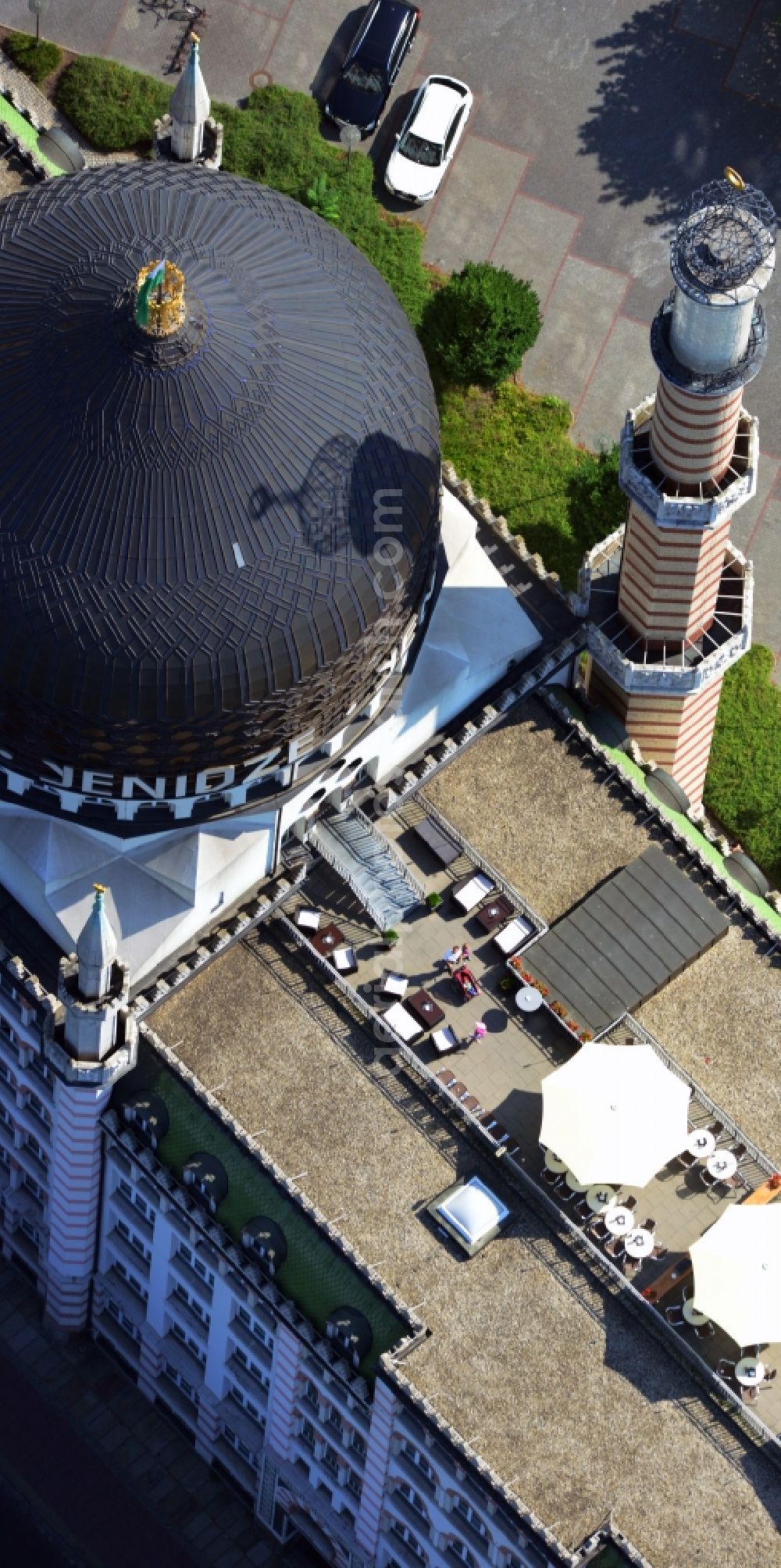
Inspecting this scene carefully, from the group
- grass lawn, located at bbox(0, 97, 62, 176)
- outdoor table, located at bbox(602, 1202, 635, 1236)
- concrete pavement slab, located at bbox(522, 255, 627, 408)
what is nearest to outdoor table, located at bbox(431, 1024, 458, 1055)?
outdoor table, located at bbox(602, 1202, 635, 1236)

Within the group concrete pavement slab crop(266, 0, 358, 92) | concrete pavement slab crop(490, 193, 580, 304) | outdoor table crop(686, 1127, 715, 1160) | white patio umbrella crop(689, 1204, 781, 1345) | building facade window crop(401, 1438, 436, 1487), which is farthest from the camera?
concrete pavement slab crop(266, 0, 358, 92)

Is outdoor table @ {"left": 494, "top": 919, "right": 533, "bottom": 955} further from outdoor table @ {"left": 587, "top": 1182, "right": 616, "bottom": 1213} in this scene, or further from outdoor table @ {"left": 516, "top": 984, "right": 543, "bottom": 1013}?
outdoor table @ {"left": 587, "top": 1182, "right": 616, "bottom": 1213}

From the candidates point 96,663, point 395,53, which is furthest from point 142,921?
point 395,53

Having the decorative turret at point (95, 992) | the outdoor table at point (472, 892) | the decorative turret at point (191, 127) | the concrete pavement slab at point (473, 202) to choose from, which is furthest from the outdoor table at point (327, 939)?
the concrete pavement slab at point (473, 202)

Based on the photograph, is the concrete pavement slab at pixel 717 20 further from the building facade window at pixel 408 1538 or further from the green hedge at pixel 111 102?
the building facade window at pixel 408 1538

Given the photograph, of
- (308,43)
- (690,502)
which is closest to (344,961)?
(690,502)

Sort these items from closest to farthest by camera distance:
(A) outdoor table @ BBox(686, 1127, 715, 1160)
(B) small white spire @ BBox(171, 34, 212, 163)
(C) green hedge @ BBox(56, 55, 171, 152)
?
(A) outdoor table @ BBox(686, 1127, 715, 1160)
(B) small white spire @ BBox(171, 34, 212, 163)
(C) green hedge @ BBox(56, 55, 171, 152)

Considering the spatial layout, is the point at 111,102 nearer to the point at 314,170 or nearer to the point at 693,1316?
the point at 314,170
